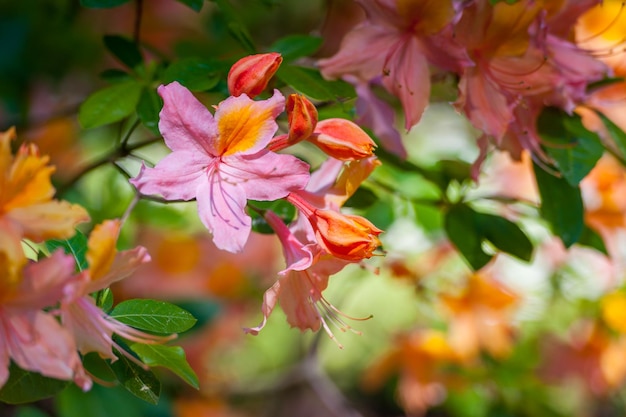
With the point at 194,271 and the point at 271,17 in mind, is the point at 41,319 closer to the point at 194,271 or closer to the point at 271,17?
the point at 194,271

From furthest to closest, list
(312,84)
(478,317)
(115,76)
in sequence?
(478,317) < (115,76) < (312,84)

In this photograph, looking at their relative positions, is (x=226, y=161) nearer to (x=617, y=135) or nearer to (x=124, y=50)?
(x=124, y=50)

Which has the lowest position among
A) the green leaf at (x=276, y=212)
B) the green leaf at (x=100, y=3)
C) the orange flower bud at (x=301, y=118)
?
the green leaf at (x=276, y=212)

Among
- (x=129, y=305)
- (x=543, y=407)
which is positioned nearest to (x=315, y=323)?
(x=129, y=305)

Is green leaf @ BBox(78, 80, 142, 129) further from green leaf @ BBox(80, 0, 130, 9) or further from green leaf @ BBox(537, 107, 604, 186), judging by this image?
green leaf @ BBox(537, 107, 604, 186)

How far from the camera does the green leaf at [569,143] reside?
0.80m

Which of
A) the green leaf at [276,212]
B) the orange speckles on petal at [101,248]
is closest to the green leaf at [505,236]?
the green leaf at [276,212]

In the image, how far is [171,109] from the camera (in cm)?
60

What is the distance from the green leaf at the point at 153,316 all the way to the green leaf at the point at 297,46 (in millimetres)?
272

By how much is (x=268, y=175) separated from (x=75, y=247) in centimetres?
16

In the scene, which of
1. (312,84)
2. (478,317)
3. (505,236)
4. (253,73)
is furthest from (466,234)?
(478,317)

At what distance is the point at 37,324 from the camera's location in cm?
52

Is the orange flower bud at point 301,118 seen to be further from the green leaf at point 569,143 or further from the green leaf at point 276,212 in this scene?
the green leaf at point 569,143

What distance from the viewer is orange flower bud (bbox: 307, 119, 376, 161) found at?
62 centimetres
